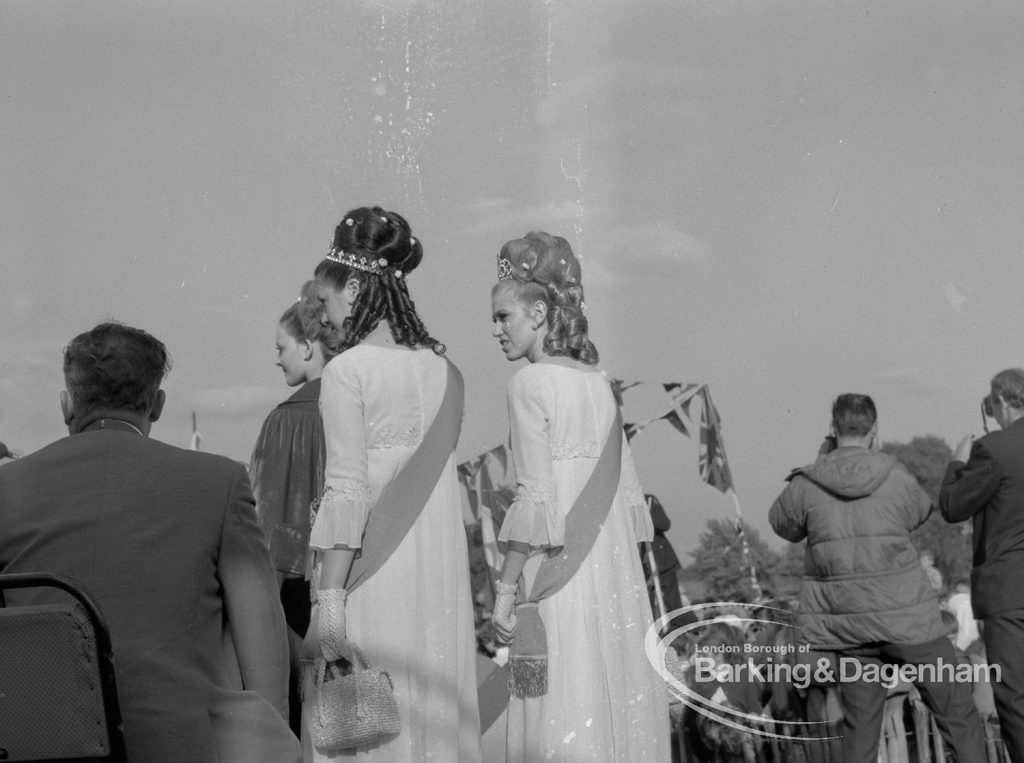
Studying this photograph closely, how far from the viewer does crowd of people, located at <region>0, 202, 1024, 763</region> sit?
9.01 ft

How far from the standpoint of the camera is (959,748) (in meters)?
5.38

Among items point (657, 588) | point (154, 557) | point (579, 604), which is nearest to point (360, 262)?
point (579, 604)

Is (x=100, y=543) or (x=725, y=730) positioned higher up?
(x=100, y=543)

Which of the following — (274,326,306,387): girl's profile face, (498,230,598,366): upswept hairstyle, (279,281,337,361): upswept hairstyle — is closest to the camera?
(498,230,598,366): upswept hairstyle

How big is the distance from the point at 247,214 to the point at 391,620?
78.2 inches

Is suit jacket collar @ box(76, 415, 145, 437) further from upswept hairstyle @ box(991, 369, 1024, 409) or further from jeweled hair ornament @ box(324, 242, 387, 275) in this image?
upswept hairstyle @ box(991, 369, 1024, 409)

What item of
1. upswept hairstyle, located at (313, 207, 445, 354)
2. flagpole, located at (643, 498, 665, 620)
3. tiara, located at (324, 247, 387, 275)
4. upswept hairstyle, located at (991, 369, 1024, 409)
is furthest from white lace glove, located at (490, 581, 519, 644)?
upswept hairstyle, located at (991, 369, 1024, 409)

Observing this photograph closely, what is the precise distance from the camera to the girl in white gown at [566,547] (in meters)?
4.34

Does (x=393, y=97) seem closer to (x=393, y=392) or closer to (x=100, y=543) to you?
(x=393, y=392)

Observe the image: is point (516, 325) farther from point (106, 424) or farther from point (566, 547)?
point (106, 424)

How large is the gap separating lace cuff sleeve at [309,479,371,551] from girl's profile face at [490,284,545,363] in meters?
0.87

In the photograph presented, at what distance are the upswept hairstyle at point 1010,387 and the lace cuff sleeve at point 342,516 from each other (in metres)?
3.05

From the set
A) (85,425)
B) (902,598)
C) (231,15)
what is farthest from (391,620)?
(231,15)

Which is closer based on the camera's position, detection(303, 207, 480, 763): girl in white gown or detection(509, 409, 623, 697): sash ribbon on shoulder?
detection(303, 207, 480, 763): girl in white gown
